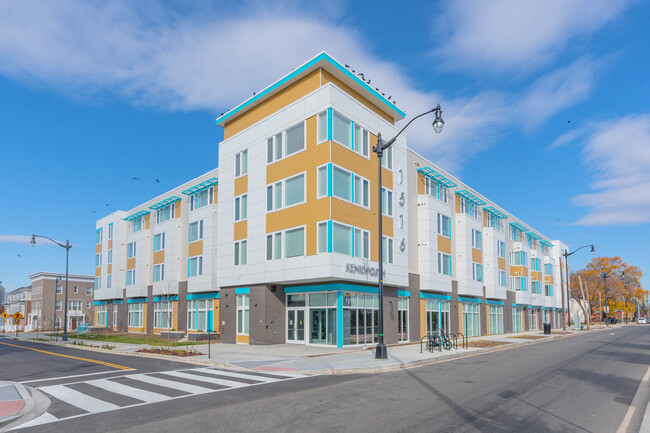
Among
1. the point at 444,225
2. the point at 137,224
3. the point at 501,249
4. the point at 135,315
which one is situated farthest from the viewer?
the point at 137,224

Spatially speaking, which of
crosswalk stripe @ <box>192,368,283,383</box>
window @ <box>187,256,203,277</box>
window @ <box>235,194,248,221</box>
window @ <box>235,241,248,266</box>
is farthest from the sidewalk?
window @ <box>187,256,203,277</box>

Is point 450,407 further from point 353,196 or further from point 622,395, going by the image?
point 353,196

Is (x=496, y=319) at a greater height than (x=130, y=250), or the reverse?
(x=130, y=250)

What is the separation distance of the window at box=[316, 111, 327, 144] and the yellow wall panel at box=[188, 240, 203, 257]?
1855 centimetres

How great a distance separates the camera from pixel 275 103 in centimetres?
3111

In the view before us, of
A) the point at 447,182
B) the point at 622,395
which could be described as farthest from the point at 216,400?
the point at 447,182

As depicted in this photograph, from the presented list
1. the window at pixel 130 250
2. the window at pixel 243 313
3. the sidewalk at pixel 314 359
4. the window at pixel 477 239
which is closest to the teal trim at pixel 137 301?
the window at pixel 130 250

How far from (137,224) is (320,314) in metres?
34.5

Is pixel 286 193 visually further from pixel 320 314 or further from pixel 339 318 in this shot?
pixel 339 318

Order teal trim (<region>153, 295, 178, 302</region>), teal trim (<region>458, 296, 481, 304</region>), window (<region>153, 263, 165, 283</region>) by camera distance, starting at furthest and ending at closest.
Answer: window (<region>153, 263, 165, 283</region>), teal trim (<region>153, 295, 178, 302</region>), teal trim (<region>458, 296, 481, 304</region>)

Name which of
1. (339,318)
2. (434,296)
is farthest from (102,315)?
(339,318)

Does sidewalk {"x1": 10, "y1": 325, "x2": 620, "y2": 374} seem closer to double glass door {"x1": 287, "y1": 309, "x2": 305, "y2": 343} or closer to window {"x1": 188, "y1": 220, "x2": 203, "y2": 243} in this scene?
double glass door {"x1": 287, "y1": 309, "x2": 305, "y2": 343}

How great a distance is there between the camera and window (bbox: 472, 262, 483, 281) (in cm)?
4203

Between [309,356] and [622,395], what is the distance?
13.1 m
